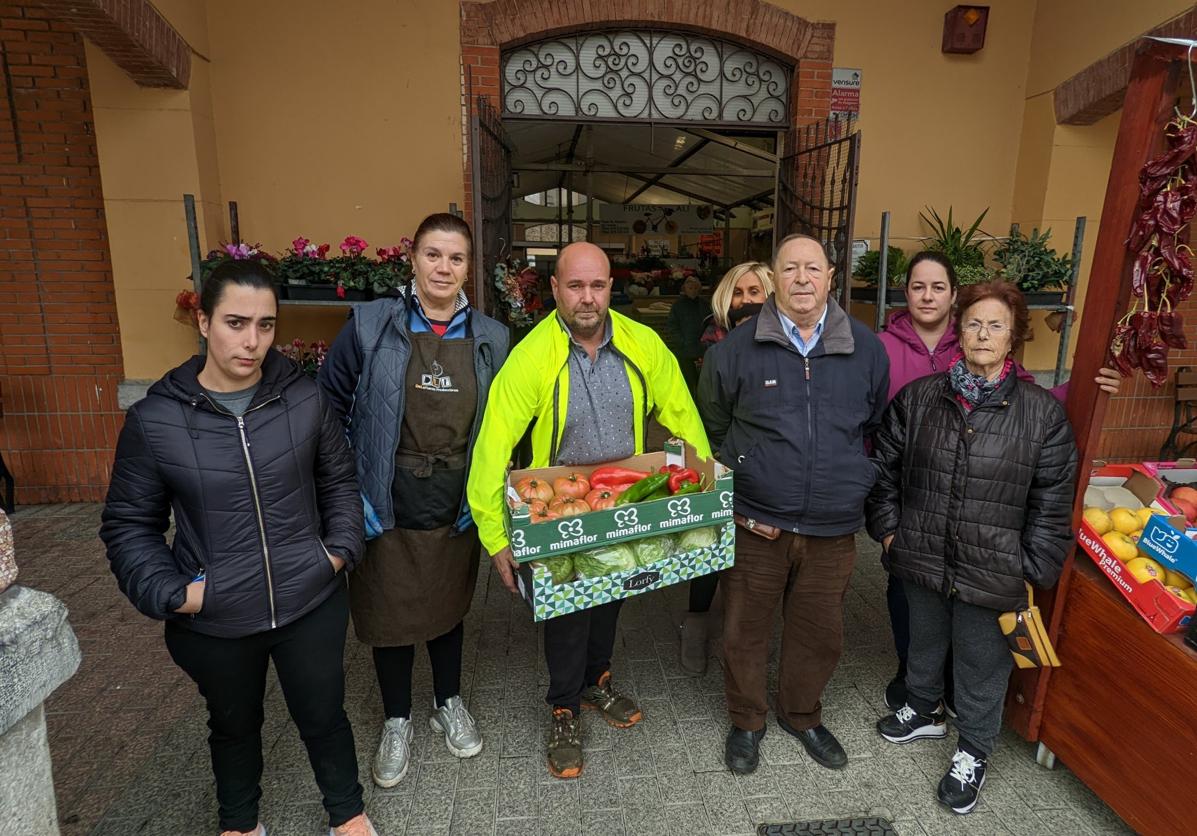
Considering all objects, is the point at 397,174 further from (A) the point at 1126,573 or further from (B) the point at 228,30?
(A) the point at 1126,573

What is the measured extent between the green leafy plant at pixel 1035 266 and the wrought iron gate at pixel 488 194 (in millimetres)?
3959

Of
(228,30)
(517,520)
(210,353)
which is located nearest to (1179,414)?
(517,520)

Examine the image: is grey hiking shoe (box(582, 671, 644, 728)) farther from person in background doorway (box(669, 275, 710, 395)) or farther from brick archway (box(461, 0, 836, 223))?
person in background doorway (box(669, 275, 710, 395))

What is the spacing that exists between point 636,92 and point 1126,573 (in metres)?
4.83

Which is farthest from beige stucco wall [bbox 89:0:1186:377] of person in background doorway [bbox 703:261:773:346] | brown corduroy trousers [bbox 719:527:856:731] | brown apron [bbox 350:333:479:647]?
brown corduroy trousers [bbox 719:527:856:731]

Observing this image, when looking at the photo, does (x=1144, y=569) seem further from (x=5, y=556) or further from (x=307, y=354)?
(x=307, y=354)

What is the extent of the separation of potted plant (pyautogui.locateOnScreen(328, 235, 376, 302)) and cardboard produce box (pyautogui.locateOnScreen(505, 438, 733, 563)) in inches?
115

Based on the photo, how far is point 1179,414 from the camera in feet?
20.4

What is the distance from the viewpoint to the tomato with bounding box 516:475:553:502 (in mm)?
2314

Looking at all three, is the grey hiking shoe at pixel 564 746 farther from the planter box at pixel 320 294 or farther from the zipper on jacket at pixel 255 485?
the planter box at pixel 320 294

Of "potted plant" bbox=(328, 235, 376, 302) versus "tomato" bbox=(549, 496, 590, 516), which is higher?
"potted plant" bbox=(328, 235, 376, 302)

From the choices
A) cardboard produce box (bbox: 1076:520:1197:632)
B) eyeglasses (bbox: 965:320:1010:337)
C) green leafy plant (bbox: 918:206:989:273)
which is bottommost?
cardboard produce box (bbox: 1076:520:1197:632)

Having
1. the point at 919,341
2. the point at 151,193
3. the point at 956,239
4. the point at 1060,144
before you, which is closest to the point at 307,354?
the point at 151,193

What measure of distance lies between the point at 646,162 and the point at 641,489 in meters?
7.63
